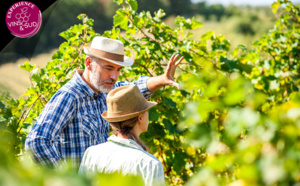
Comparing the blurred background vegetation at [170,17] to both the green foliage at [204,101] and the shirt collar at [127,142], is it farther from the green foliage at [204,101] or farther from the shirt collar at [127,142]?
the shirt collar at [127,142]

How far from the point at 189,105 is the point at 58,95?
1882 mm

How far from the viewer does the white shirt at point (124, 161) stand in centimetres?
175

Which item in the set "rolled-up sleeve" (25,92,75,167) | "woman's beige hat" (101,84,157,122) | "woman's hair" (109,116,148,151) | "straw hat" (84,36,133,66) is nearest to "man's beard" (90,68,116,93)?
"straw hat" (84,36,133,66)

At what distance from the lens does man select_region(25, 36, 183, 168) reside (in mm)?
2330

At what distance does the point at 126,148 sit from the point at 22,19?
15.1ft

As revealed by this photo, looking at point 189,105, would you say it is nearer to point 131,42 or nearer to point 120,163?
point 120,163

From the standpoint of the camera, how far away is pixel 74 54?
12.9 feet

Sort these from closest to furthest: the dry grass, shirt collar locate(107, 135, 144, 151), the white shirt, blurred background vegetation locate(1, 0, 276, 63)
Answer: the white shirt < shirt collar locate(107, 135, 144, 151) < the dry grass < blurred background vegetation locate(1, 0, 276, 63)

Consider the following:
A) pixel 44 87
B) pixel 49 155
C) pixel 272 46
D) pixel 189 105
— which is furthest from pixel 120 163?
pixel 272 46

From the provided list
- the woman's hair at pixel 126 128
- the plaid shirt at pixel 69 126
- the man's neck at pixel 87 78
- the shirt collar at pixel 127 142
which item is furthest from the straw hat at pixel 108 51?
the shirt collar at pixel 127 142

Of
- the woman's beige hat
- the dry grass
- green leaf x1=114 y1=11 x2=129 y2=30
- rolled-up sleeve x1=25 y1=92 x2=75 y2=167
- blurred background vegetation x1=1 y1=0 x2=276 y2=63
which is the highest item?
blurred background vegetation x1=1 y1=0 x2=276 y2=63

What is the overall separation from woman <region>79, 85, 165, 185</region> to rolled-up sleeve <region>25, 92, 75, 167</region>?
16.1 inches

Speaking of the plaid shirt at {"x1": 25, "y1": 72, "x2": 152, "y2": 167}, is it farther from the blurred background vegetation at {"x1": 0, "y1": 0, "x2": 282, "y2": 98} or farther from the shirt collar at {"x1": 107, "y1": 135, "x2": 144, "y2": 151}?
the blurred background vegetation at {"x1": 0, "y1": 0, "x2": 282, "y2": 98}

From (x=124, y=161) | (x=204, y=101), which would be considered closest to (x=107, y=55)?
(x=124, y=161)
